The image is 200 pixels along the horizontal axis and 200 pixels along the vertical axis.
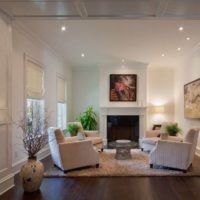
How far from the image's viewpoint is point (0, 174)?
13.0 feet

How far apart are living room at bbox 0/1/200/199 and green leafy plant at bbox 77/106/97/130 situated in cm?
30

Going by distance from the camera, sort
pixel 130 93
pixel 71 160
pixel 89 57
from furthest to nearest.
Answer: pixel 130 93
pixel 89 57
pixel 71 160

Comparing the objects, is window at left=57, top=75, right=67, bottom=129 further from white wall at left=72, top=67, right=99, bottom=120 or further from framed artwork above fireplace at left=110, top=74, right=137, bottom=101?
framed artwork above fireplace at left=110, top=74, right=137, bottom=101

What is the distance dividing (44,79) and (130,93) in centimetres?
397

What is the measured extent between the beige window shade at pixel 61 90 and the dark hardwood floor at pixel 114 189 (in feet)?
13.5

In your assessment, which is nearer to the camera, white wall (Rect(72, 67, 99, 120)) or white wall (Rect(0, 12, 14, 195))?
white wall (Rect(0, 12, 14, 195))

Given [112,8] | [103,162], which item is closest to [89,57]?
[103,162]

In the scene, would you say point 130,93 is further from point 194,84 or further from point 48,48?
point 48,48

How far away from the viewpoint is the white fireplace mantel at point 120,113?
9844 mm

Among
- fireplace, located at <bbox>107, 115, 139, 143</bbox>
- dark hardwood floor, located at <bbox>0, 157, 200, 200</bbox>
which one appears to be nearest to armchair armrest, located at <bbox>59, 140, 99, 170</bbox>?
dark hardwood floor, located at <bbox>0, 157, 200, 200</bbox>

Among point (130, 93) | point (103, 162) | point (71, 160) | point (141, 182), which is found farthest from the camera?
point (130, 93)

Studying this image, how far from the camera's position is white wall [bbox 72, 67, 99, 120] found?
34.3ft

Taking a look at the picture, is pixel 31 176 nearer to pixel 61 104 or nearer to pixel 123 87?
pixel 61 104

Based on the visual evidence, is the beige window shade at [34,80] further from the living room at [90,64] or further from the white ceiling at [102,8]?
the white ceiling at [102,8]
